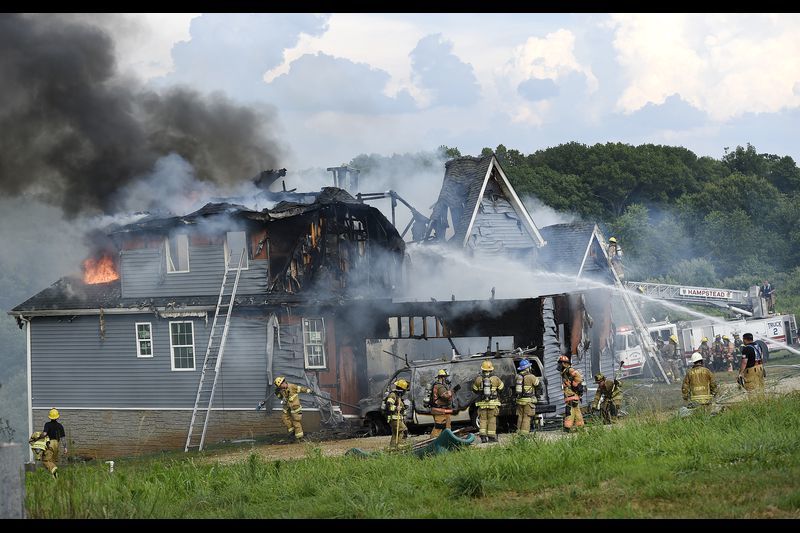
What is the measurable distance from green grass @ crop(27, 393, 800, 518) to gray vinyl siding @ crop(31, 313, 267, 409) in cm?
958

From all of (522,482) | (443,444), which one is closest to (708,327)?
(443,444)

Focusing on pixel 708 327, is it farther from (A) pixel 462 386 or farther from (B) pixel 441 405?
(B) pixel 441 405

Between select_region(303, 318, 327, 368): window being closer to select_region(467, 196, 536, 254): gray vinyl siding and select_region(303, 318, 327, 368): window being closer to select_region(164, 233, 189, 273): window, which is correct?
select_region(164, 233, 189, 273): window

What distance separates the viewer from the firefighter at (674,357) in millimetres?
30391

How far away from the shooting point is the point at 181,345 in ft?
82.4

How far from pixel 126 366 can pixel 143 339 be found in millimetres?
929

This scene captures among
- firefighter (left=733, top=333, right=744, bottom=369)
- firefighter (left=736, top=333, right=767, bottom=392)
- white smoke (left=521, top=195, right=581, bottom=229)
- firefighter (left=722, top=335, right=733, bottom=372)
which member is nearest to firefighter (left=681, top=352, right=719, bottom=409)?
firefighter (left=736, top=333, right=767, bottom=392)

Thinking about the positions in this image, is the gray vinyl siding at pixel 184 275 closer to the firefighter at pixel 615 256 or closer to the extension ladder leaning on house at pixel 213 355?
the extension ladder leaning on house at pixel 213 355

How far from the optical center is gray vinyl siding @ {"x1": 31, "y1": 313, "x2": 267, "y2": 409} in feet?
79.8

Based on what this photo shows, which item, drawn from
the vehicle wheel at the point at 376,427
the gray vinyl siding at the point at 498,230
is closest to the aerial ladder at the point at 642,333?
the gray vinyl siding at the point at 498,230

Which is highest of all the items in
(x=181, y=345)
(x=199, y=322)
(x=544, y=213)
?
(x=544, y=213)

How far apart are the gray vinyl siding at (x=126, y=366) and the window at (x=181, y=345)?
→ 0.15m

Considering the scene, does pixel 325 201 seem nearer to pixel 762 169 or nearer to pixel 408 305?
pixel 408 305

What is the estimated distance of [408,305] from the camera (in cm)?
2281
